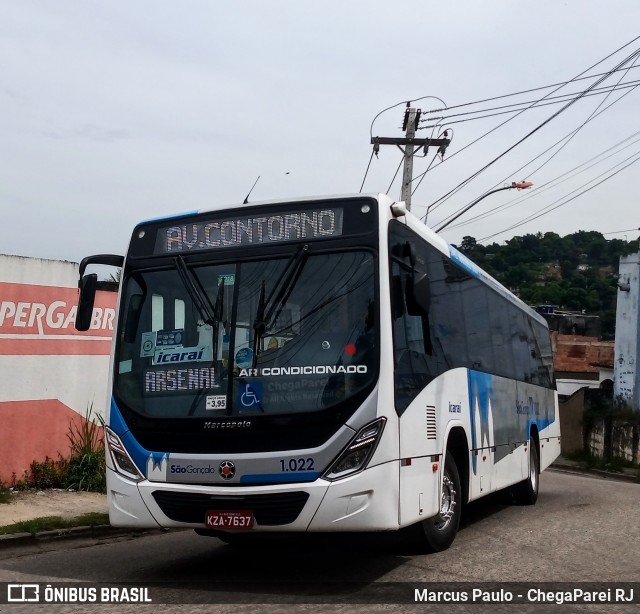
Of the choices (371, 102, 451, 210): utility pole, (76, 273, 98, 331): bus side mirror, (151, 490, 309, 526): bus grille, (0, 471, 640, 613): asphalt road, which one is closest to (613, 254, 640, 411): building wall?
(371, 102, 451, 210): utility pole

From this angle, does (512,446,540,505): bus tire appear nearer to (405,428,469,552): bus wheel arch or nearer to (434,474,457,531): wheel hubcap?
(405,428,469,552): bus wheel arch

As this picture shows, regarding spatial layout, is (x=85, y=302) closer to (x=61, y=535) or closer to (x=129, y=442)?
(x=129, y=442)

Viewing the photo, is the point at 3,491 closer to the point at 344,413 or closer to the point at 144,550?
the point at 144,550

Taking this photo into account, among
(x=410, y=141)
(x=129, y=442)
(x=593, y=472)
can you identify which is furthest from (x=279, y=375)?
(x=593, y=472)

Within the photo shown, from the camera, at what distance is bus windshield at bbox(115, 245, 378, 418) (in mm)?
7199

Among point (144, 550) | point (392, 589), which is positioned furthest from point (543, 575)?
point (144, 550)

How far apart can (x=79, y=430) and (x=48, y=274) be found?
240 centimetres

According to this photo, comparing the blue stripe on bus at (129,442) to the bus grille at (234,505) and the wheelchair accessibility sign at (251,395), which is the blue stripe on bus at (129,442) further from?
the wheelchair accessibility sign at (251,395)

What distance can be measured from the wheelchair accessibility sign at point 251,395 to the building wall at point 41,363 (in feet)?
21.1

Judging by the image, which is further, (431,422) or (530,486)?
(530,486)

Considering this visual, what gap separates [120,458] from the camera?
772cm

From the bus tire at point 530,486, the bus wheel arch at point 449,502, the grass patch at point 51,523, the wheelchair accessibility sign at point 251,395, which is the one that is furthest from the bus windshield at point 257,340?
the bus tire at point 530,486

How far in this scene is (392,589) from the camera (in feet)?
23.3

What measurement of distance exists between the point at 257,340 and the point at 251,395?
A: 0.45 metres
